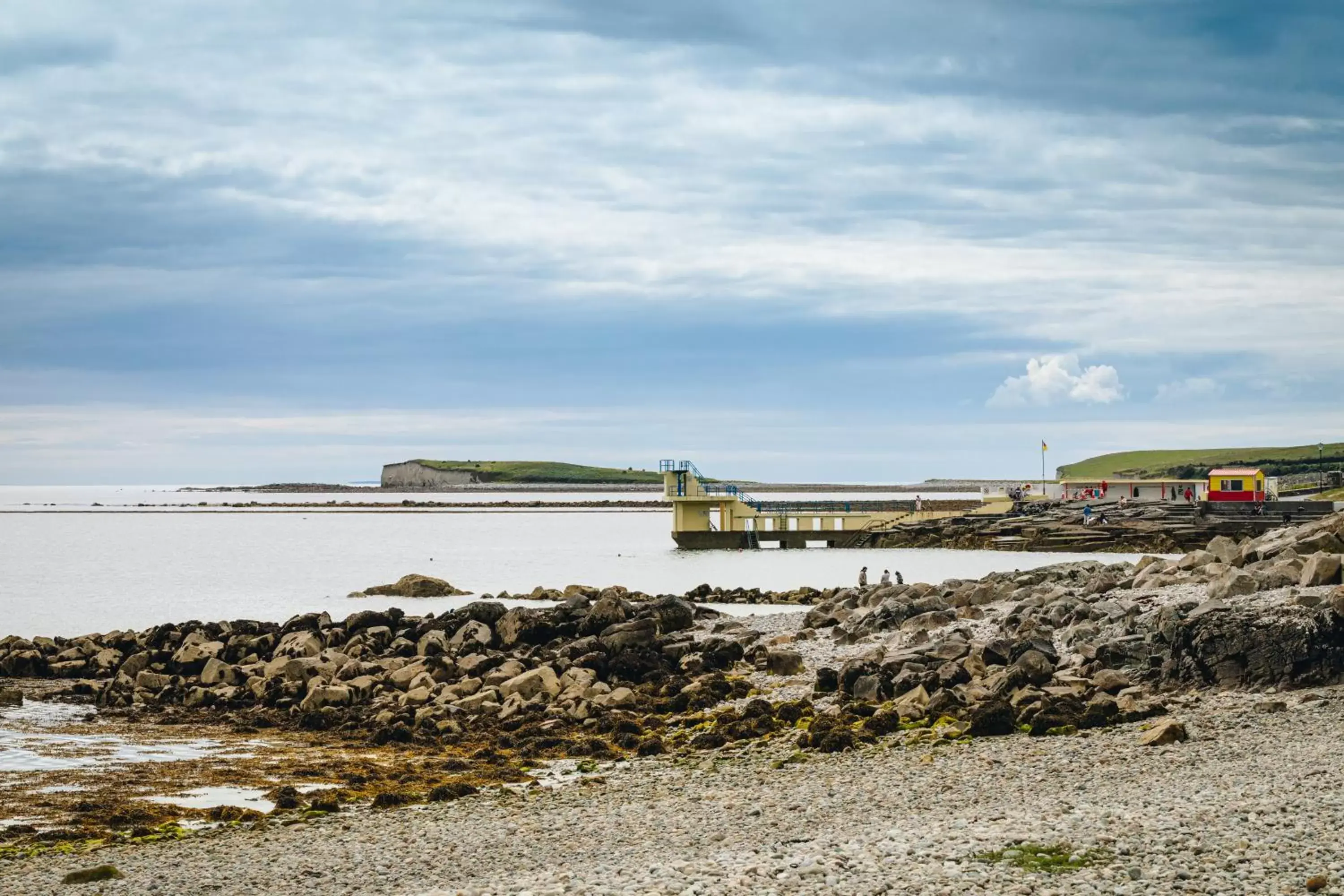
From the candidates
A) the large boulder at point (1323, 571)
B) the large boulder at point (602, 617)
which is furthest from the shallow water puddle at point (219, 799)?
the large boulder at point (1323, 571)

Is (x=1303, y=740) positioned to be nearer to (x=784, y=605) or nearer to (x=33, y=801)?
(x=33, y=801)

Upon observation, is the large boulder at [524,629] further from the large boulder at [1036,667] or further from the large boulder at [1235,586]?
the large boulder at [1235,586]

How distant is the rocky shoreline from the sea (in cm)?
1021

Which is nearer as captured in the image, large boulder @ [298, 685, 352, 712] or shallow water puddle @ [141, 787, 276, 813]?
shallow water puddle @ [141, 787, 276, 813]

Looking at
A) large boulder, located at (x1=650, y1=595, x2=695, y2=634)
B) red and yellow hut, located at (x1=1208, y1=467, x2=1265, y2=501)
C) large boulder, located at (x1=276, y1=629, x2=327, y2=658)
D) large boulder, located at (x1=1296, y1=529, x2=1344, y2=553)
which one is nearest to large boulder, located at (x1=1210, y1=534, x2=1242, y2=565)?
large boulder, located at (x1=1296, y1=529, x2=1344, y2=553)

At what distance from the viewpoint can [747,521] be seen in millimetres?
66938

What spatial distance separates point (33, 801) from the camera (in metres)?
15.1

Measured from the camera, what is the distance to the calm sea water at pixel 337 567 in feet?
139

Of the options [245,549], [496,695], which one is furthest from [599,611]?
→ [245,549]

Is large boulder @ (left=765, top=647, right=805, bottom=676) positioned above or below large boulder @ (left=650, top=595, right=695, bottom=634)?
below

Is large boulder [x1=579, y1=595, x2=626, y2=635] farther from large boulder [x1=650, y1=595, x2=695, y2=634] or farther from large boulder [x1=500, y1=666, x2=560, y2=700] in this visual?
large boulder [x1=500, y1=666, x2=560, y2=700]

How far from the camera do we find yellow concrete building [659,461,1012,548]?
64.9 meters

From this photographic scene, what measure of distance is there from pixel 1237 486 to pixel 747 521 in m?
27.1

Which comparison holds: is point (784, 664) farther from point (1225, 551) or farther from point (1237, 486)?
point (1237, 486)
